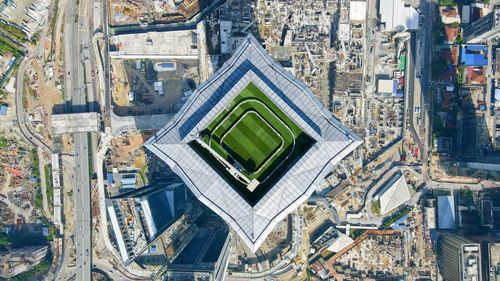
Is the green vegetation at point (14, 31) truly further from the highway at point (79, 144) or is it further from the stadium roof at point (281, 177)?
the stadium roof at point (281, 177)

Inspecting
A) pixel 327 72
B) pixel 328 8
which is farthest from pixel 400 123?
pixel 328 8

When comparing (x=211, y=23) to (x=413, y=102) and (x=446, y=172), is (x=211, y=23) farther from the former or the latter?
(x=446, y=172)

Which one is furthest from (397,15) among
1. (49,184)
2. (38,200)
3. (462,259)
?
(38,200)

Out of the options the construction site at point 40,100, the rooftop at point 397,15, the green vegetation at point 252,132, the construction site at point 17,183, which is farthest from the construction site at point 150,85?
the rooftop at point 397,15

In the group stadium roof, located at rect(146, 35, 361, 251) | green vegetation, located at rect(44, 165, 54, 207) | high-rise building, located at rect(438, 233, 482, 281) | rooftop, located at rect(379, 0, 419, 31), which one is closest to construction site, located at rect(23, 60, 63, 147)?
green vegetation, located at rect(44, 165, 54, 207)

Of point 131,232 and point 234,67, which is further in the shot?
point 131,232

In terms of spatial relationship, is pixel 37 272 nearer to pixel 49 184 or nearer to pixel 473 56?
pixel 49 184

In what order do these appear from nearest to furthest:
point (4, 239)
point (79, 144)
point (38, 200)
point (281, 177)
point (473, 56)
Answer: point (281, 177)
point (473, 56)
point (4, 239)
point (79, 144)
point (38, 200)
